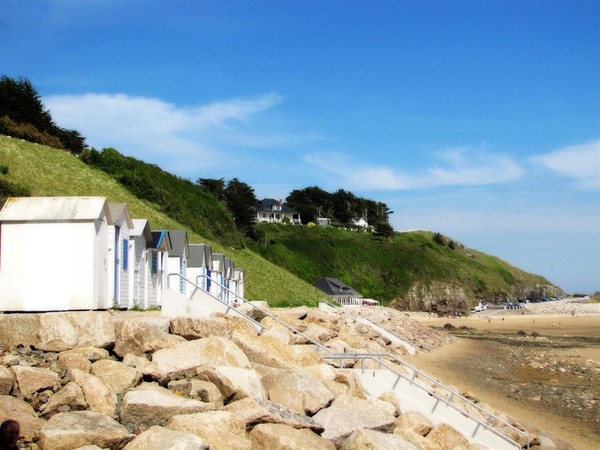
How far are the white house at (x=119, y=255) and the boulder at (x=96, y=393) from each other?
13.4 m

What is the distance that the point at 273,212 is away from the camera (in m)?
171

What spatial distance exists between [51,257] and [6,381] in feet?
21.6

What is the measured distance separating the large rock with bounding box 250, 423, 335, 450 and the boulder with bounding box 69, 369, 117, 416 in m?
2.08

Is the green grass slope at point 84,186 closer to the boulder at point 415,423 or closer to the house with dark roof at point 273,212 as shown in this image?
the boulder at point 415,423

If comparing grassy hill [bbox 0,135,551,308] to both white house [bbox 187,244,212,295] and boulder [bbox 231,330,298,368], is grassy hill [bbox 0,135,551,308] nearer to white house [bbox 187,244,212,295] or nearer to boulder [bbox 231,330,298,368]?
white house [bbox 187,244,212,295]

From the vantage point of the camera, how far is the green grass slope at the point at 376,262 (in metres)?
128

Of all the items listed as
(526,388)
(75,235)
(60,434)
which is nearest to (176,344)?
(60,434)

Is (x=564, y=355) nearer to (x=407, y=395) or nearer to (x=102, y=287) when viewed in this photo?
(x=407, y=395)

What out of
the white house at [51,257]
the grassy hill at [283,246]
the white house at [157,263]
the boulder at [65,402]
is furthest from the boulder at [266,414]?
the grassy hill at [283,246]

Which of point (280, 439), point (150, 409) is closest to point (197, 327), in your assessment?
point (150, 409)

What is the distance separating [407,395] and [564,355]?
1219 inches

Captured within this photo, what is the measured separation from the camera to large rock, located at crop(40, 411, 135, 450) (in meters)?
7.90

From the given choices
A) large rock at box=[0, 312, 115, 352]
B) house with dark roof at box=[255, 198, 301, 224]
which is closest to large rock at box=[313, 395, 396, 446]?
large rock at box=[0, 312, 115, 352]

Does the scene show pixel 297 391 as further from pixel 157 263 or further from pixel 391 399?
pixel 157 263
